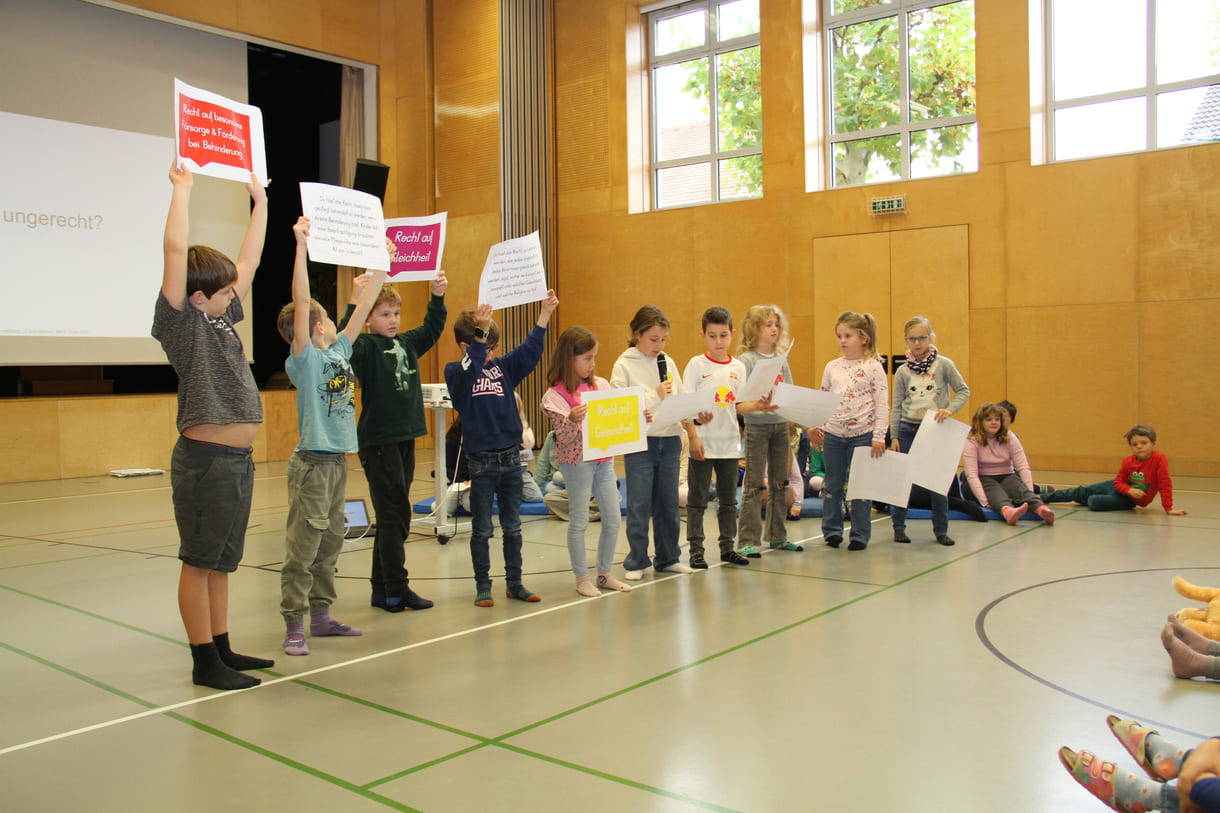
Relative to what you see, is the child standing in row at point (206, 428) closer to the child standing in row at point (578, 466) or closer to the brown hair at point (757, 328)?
the child standing in row at point (578, 466)

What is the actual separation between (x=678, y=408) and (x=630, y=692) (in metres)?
1.99

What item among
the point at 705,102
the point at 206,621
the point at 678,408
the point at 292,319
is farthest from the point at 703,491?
the point at 705,102

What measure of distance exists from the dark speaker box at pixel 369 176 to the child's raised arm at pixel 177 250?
8.95 metres

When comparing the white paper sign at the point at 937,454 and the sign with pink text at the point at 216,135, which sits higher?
the sign with pink text at the point at 216,135

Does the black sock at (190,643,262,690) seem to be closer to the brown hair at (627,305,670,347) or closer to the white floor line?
the white floor line

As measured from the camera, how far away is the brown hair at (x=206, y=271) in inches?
126

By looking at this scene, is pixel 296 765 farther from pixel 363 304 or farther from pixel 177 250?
pixel 363 304

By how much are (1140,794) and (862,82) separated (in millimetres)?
10697

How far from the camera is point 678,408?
4848 millimetres

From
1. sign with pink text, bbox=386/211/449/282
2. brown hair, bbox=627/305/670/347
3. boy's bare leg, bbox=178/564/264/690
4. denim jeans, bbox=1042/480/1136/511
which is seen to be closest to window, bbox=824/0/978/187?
denim jeans, bbox=1042/480/1136/511

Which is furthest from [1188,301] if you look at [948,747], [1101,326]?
[948,747]

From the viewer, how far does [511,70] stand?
13.0 meters

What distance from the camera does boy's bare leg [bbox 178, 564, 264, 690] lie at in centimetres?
325

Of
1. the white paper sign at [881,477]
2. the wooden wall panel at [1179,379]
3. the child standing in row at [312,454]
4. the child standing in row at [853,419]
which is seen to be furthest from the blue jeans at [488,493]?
the wooden wall panel at [1179,379]
